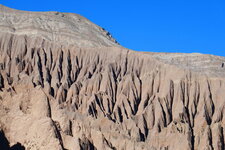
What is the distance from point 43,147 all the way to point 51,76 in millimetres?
32883

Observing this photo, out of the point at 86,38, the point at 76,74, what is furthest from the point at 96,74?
the point at 86,38

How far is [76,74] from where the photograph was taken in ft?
320

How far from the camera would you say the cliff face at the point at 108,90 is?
240 feet

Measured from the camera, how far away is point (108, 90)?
93438 mm

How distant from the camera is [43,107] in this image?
242 feet

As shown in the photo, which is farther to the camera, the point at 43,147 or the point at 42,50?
the point at 42,50

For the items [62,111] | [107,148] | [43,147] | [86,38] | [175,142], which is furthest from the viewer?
[86,38]

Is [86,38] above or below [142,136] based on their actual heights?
above

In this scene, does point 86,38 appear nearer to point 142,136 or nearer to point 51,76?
point 51,76

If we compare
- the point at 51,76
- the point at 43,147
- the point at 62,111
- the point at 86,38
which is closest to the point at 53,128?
the point at 43,147

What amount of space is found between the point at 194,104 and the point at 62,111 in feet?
81.6

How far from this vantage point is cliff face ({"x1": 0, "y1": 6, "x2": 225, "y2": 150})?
240ft

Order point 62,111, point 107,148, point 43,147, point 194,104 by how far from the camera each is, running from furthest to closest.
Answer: point 194,104 < point 62,111 < point 107,148 < point 43,147

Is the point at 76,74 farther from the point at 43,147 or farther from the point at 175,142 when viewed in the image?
the point at 43,147
